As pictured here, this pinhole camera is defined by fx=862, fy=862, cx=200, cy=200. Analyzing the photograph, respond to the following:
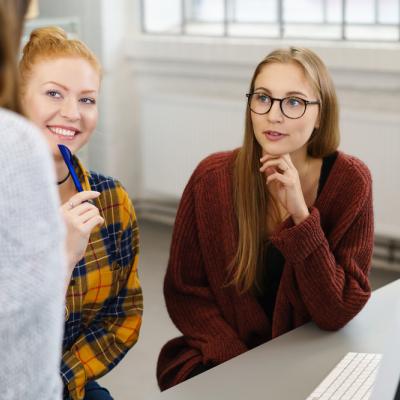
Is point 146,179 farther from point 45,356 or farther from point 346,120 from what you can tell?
point 45,356

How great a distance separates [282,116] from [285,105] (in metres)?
0.03

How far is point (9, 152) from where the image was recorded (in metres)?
0.83

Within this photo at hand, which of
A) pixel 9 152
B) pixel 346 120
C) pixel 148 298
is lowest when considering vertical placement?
pixel 148 298

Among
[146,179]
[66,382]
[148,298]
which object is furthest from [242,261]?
[146,179]

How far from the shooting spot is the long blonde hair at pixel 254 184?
6.12 feet

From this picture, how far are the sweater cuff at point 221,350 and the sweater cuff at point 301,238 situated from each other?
9.6 inches

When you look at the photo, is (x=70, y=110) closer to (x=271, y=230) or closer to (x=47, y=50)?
(x=47, y=50)

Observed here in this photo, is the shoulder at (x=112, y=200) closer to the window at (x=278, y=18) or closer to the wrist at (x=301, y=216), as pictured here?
the wrist at (x=301, y=216)

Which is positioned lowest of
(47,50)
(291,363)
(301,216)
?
(291,363)

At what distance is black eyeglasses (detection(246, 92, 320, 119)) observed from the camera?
71.4 inches

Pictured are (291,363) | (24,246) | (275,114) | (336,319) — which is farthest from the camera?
(275,114)

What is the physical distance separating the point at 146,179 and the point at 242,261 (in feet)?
10.3

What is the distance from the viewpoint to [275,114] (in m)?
1.79

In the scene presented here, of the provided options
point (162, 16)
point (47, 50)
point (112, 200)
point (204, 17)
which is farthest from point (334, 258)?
point (162, 16)
